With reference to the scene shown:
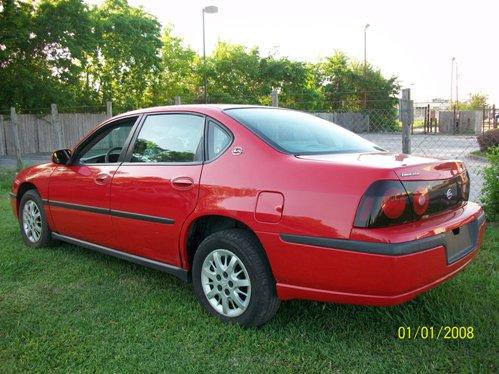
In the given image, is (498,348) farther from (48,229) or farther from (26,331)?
(48,229)

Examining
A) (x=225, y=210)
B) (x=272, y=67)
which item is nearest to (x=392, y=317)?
(x=225, y=210)

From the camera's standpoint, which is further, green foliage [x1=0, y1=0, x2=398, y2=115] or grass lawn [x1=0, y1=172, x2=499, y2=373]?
green foliage [x1=0, y1=0, x2=398, y2=115]

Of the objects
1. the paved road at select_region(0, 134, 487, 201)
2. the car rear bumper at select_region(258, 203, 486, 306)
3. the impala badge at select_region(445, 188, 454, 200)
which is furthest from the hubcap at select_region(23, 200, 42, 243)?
the paved road at select_region(0, 134, 487, 201)

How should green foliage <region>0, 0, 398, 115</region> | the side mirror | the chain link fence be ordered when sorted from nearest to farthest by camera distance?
the side mirror, the chain link fence, green foliage <region>0, 0, 398, 115</region>

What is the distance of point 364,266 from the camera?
106 inches

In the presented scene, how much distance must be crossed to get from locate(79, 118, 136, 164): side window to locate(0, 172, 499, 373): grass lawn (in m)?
1.07

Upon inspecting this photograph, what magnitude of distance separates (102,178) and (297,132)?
1733mm

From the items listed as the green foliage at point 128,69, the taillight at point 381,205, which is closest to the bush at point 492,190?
the taillight at point 381,205

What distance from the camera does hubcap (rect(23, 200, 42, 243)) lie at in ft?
17.2

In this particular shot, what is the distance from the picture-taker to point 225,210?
3227mm

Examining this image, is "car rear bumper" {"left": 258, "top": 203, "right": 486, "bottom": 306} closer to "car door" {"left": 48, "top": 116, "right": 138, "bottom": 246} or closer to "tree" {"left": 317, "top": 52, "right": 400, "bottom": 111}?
"car door" {"left": 48, "top": 116, "right": 138, "bottom": 246}

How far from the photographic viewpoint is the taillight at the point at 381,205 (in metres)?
2.66

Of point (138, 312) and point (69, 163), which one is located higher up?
point (69, 163)

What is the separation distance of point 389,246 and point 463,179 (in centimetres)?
108
